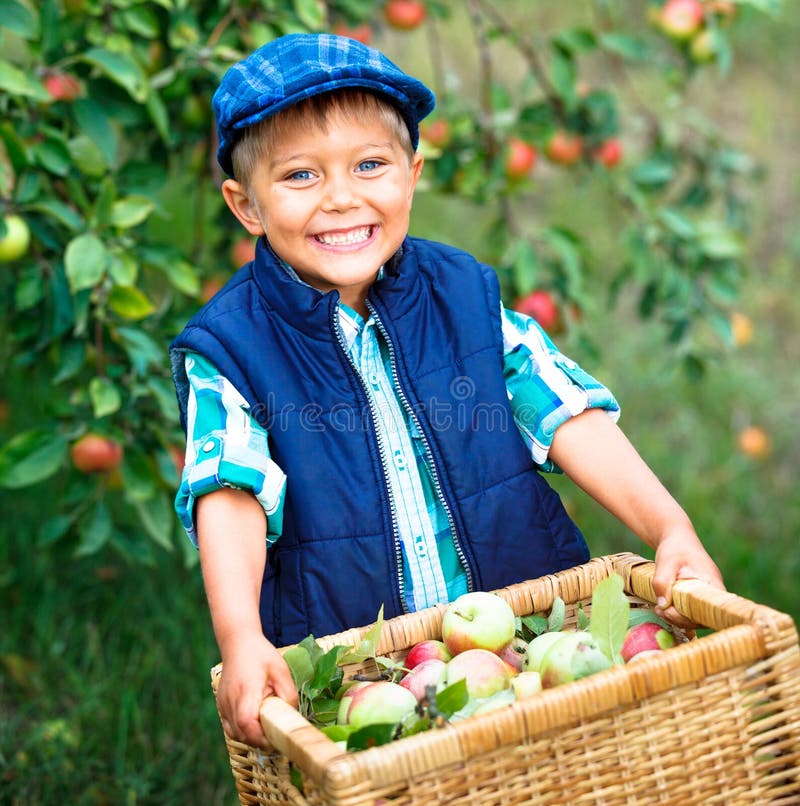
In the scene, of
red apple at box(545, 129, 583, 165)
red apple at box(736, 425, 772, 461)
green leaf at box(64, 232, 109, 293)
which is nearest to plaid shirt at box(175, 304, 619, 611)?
green leaf at box(64, 232, 109, 293)

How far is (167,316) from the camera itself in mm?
2172

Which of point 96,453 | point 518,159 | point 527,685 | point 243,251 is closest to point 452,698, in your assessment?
point 527,685

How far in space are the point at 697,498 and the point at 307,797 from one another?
7.35ft

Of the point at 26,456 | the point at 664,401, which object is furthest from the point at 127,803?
the point at 664,401

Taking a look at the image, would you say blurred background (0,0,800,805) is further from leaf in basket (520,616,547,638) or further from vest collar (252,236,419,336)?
leaf in basket (520,616,547,638)

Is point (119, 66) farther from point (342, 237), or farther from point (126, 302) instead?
point (342, 237)

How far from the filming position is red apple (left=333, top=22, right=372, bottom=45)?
244 cm

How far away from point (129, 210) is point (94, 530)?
0.59 meters

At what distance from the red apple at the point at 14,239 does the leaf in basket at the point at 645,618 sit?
1.17 meters

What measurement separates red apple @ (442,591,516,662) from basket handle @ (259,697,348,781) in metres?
0.22

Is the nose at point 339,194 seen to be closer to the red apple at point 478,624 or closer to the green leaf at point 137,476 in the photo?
the red apple at point 478,624

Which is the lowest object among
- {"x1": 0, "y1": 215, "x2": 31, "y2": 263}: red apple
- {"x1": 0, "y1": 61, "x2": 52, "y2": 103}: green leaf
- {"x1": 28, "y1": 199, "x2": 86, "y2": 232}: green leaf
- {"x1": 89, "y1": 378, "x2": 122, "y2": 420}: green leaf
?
{"x1": 89, "y1": 378, "x2": 122, "y2": 420}: green leaf

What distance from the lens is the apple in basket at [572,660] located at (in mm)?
1211

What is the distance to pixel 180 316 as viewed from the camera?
218cm
